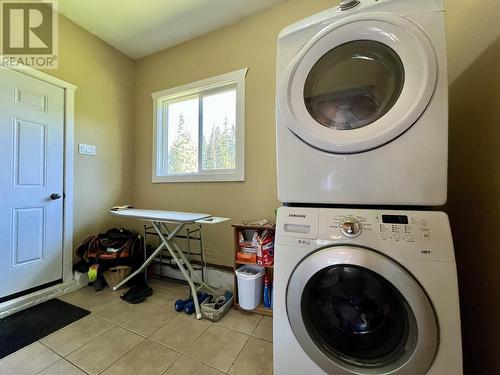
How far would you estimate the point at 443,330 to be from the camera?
597 millimetres

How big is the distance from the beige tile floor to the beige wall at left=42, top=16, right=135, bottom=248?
1.08 m

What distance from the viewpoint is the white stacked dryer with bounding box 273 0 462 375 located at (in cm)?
62

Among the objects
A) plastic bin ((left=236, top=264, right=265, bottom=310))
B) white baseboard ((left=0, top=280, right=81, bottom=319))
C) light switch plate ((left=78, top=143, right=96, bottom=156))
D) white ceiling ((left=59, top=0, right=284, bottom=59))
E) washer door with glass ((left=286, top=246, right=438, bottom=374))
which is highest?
white ceiling ((left=59, top=0, right=284, bottom=59))

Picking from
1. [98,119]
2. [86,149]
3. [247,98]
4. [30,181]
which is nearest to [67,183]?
[30,181]

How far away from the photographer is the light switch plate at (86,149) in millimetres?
2168

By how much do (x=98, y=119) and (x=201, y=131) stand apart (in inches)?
47.2

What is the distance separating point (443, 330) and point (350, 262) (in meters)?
0.31

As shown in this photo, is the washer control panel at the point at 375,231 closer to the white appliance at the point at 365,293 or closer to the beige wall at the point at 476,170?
the white appliance at the point at 365,293

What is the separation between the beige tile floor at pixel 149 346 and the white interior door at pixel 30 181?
2.08ft

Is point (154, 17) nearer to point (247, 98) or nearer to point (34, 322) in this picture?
point (247, 98)

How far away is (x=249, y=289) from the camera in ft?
5.29

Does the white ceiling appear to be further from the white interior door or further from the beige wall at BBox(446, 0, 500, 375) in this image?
the beige wall at BBox(446, 0, 500, 375)
